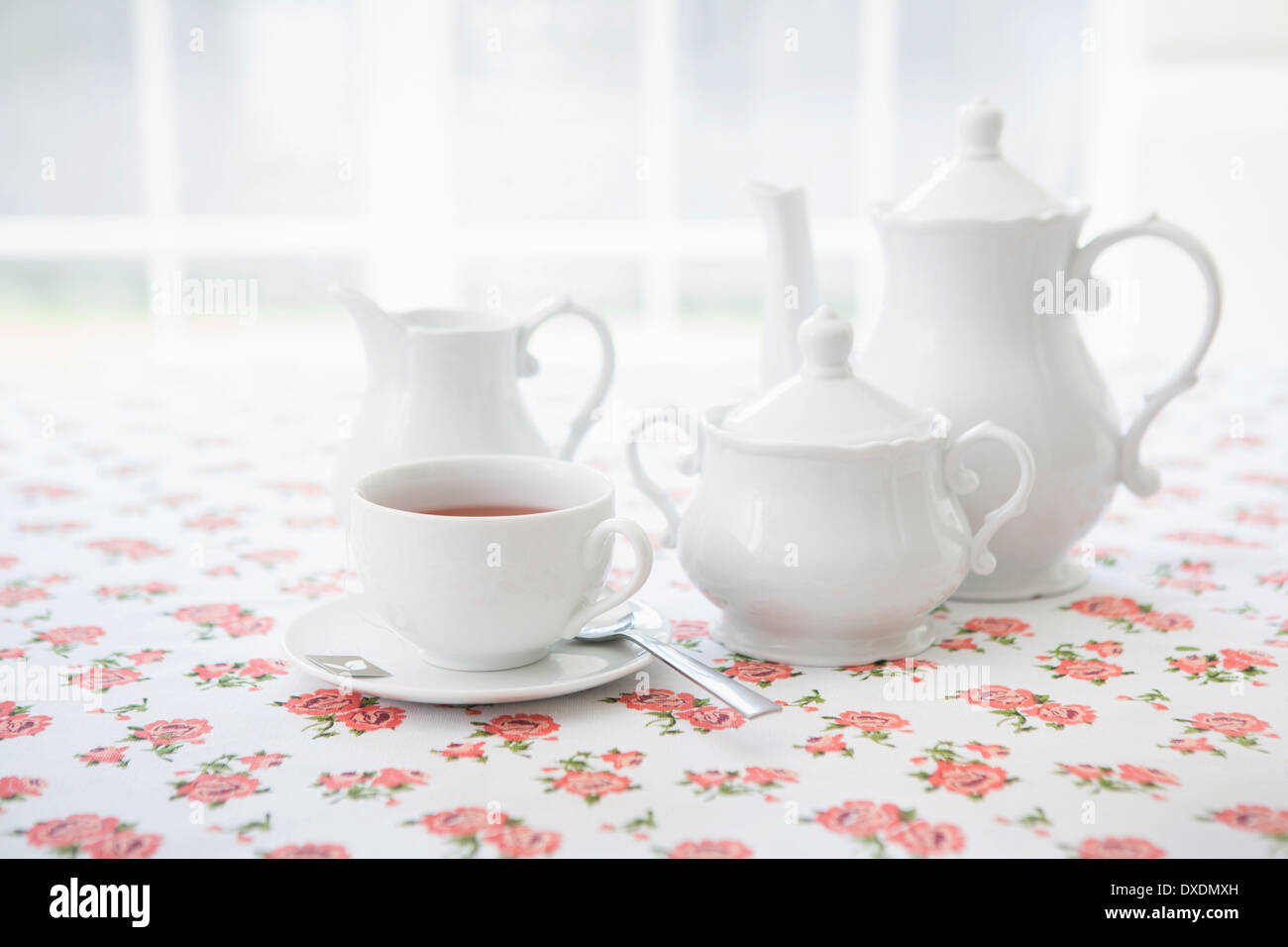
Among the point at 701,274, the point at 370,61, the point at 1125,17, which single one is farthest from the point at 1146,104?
the point at 701,274

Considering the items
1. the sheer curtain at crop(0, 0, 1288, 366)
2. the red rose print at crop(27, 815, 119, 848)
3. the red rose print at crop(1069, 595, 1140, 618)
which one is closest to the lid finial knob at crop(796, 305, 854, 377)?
the red rose print at crop(1069, 595, 1140, 618)

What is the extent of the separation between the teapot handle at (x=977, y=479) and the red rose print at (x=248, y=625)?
0.46 meters

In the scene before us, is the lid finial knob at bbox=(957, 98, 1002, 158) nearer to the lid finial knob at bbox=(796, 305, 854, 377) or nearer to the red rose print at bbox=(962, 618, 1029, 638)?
the lid finial knob at bbox=(796, 305, 854, 377)

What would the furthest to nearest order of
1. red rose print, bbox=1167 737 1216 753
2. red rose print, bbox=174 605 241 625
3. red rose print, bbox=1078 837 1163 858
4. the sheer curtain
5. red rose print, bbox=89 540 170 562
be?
1. the sheer curtain
2. red rose print, bbox=89 540 170 562
3. red rose print, bbox=174 605 241 625
4. red rose print, bbox=1167 737 1216 753
5. red rose print, bbox=1078 837 1163 858

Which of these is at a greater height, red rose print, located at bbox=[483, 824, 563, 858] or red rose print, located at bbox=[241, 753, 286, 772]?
red rose print, located at bbox=[241, 753, 286, 772]

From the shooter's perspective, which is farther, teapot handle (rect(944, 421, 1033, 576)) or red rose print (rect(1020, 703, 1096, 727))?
teapot handle (rect(944, 421, 1033, 576))

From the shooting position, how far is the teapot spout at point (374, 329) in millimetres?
865

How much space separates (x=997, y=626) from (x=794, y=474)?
7.8 inches

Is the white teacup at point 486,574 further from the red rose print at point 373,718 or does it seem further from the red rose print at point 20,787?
the red rose print at point 20,787

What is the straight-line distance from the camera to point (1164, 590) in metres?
0.89

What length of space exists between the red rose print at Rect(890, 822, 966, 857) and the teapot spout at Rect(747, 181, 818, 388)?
433mm

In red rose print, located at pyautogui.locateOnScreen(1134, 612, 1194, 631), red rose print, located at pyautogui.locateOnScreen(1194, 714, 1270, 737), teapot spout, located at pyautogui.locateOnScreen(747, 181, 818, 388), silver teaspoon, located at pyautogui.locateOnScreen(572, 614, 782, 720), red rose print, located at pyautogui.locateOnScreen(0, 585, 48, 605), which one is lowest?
red rose print, located at pyautogui.locateOnScreen(1194, 714, 1270, 737)

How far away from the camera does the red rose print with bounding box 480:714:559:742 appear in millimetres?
652
